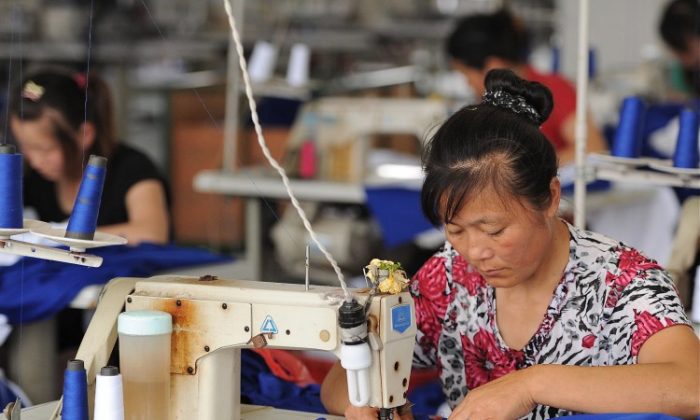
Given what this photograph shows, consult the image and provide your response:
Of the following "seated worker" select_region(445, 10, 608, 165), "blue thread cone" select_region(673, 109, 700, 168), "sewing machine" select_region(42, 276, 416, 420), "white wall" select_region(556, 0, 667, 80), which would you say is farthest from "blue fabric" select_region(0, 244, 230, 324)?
"white wall" select_region(556, 0, 667, 80)

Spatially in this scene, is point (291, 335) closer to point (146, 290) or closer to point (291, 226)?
point (146, 290)

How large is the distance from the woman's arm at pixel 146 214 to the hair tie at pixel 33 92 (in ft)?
1.38

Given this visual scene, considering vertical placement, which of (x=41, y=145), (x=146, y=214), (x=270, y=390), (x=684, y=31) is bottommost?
(x=270, y=390)

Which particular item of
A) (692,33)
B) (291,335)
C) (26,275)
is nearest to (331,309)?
(291,335)

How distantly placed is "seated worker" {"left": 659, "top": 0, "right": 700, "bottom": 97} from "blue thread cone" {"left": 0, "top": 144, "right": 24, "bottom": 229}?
3626mm

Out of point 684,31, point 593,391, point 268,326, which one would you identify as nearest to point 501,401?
point 593,391

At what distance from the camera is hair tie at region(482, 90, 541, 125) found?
1930 mm

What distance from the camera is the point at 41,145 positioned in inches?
124

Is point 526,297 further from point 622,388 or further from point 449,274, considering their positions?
point 622,388

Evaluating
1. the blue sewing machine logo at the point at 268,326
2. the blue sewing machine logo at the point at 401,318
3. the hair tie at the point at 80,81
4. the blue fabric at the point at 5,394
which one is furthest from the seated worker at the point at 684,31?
the blue sewing machine logo at the point at 268,326

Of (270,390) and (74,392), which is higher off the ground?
(74,392)

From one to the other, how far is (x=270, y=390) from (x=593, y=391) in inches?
28.5

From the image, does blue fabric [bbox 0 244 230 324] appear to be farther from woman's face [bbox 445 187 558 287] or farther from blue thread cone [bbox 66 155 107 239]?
woman's face [bbox 445 187 558 287]

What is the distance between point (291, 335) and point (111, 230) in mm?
1624
